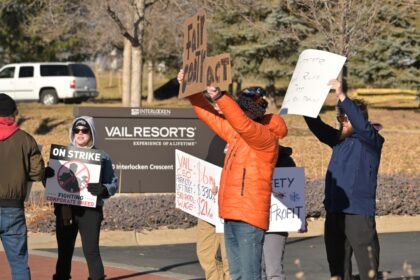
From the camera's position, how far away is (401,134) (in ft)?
84.7

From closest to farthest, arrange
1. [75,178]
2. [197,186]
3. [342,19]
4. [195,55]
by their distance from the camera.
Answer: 1. [195,55]
2. [75,178]
3. [197,186]
4. [342,19]

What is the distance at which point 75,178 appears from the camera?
8484 millimetres

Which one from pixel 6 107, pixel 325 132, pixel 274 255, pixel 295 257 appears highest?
pixel 6 107

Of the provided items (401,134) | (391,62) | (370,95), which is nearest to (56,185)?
(401,134)

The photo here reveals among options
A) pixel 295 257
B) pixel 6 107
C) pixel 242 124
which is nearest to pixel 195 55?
pixel 242 124

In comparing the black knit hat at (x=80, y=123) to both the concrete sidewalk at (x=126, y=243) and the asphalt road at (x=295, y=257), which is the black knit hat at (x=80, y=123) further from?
the asphalt road at (x=295, y=257)

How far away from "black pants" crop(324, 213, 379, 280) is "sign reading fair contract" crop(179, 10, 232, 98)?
2125 millimetres

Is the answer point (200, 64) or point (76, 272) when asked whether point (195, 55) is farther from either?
point (76, 272)

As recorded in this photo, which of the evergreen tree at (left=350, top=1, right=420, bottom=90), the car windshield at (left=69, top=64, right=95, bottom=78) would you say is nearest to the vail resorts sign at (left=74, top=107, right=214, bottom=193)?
the evergreen tree at (left=350, top=1, right=420, bottom=90)

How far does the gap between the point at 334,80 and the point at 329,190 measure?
124cm

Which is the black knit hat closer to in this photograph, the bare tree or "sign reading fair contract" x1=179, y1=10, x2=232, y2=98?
"sign reading fair contract" x1=179, y1=10, x2=232, y2=98

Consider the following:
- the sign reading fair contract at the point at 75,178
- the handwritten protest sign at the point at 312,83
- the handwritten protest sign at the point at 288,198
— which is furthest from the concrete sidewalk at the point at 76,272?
the handwritten protest sign at the point at 312,83

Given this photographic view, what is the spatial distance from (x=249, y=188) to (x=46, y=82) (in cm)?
3276

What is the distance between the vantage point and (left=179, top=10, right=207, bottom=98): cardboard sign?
6.57m
